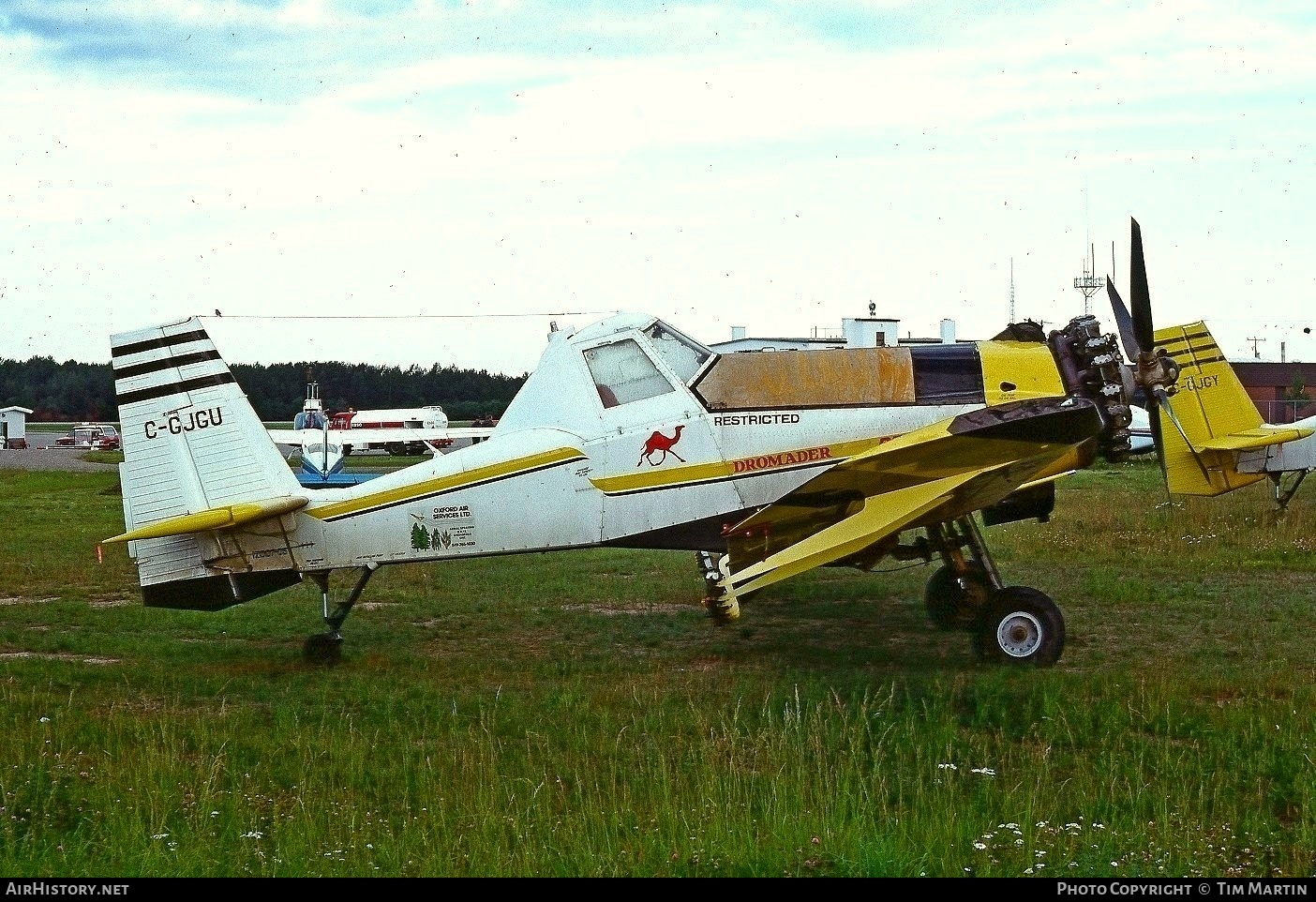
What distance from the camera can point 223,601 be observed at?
35.3ft

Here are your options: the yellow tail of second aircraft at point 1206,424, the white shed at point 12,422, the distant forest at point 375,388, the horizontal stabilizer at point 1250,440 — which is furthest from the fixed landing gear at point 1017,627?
the white shed at point 12,422

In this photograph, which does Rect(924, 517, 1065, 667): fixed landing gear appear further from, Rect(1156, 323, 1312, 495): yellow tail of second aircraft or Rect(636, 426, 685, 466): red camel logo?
Rect(1156, 323, 1312, 495): yellow tail of second aircraft

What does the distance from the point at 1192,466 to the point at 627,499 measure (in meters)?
11.0

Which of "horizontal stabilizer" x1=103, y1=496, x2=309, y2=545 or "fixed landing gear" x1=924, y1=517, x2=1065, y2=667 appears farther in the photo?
"horizontal stabilizer" x1=103, y1=496, x2=309, y2=545

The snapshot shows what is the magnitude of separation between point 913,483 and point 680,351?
2432 mm

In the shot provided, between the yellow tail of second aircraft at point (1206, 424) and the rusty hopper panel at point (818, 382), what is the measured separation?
30.6ft

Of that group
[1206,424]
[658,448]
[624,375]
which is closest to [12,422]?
[1206,424]

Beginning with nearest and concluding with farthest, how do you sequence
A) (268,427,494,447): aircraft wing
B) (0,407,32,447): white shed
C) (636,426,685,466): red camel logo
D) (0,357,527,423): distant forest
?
(636,426,685,466): red camel logo, (268,427,494,447): aircraft wing, (0,357,527,423): distant forest, (0,407,32,447): white shed

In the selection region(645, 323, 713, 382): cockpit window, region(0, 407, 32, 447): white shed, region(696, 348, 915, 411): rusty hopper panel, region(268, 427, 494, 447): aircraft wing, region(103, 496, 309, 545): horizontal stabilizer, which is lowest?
region(103, 496, 309, 545): horizontal stabilizer

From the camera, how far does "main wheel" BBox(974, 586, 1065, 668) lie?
9891mm

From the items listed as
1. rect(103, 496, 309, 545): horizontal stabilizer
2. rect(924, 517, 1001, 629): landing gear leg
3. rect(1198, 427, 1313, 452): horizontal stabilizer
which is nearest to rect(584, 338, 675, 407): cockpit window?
rect(924, 517, 1001, 629): landing gear leg

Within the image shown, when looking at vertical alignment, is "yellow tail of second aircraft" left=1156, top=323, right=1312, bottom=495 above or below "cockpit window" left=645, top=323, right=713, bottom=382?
below

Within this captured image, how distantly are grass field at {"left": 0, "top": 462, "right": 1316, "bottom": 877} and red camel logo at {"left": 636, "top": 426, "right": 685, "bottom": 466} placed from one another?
1.81 metres

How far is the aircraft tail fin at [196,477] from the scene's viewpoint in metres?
10.6
